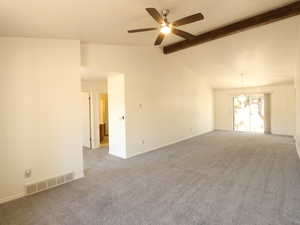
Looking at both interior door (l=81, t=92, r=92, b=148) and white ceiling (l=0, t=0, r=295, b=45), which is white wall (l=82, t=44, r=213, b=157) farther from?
interior door (l=81, t=92, r=92, b=148)

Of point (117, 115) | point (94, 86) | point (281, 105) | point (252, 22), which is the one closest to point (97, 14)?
point (117, 115)

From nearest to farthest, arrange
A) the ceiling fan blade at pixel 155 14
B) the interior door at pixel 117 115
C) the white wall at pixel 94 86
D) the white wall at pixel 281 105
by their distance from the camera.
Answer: the ceiling fan blade at pixel 155 14, the interior door at pixel 117 115, the white wall at pixel 94 86, the white wall at pixel 281 105

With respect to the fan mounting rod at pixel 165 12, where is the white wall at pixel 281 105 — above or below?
below

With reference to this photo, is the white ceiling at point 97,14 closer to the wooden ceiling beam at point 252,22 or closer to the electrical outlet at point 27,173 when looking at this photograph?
the wooden ceiling beam at point 252,22

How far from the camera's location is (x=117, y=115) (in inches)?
193

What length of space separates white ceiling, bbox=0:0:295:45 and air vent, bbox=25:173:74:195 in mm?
2510

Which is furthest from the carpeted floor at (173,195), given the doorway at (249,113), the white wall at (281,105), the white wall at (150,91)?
the doorway at (249,113)

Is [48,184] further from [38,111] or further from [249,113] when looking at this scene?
[249,113]

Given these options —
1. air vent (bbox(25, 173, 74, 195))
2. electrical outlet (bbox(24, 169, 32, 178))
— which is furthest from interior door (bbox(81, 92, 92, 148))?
electrical outlet (bbox(24, 169, 32, 178))

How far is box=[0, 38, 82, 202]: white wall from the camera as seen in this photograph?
2753mm

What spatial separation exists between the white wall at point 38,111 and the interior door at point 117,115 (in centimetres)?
139

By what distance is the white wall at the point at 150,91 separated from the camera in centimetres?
441

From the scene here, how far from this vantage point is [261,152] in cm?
510

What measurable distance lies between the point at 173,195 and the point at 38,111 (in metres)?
2.73
